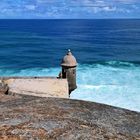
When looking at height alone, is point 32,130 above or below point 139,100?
above

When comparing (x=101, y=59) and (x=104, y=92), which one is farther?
(x=101, y=59)

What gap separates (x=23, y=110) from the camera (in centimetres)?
471

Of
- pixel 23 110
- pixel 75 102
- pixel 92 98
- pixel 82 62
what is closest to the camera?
pixel 23 110

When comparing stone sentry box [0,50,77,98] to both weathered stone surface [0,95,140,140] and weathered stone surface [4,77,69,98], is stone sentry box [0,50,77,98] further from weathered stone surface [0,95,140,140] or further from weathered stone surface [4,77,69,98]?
weathered stone surface [0,95,140,140]

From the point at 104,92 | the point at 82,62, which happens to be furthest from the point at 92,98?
the point at 82,62

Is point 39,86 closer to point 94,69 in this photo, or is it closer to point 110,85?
point 110,85

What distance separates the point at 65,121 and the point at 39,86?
15.6 m

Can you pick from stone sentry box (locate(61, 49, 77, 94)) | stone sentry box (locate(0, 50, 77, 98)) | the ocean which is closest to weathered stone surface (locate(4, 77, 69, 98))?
stone sentry box (locate(0, 50, 77, 98))

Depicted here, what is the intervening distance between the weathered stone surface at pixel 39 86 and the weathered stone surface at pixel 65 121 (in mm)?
13371

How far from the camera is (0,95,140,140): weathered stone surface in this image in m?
4.04

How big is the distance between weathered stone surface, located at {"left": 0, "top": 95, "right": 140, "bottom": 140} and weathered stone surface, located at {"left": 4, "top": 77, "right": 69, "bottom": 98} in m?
13.4

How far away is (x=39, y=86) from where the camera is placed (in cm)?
1989

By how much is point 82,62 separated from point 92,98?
2795 cm

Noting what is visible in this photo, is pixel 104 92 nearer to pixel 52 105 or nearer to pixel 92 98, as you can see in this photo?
pixel 92 98
